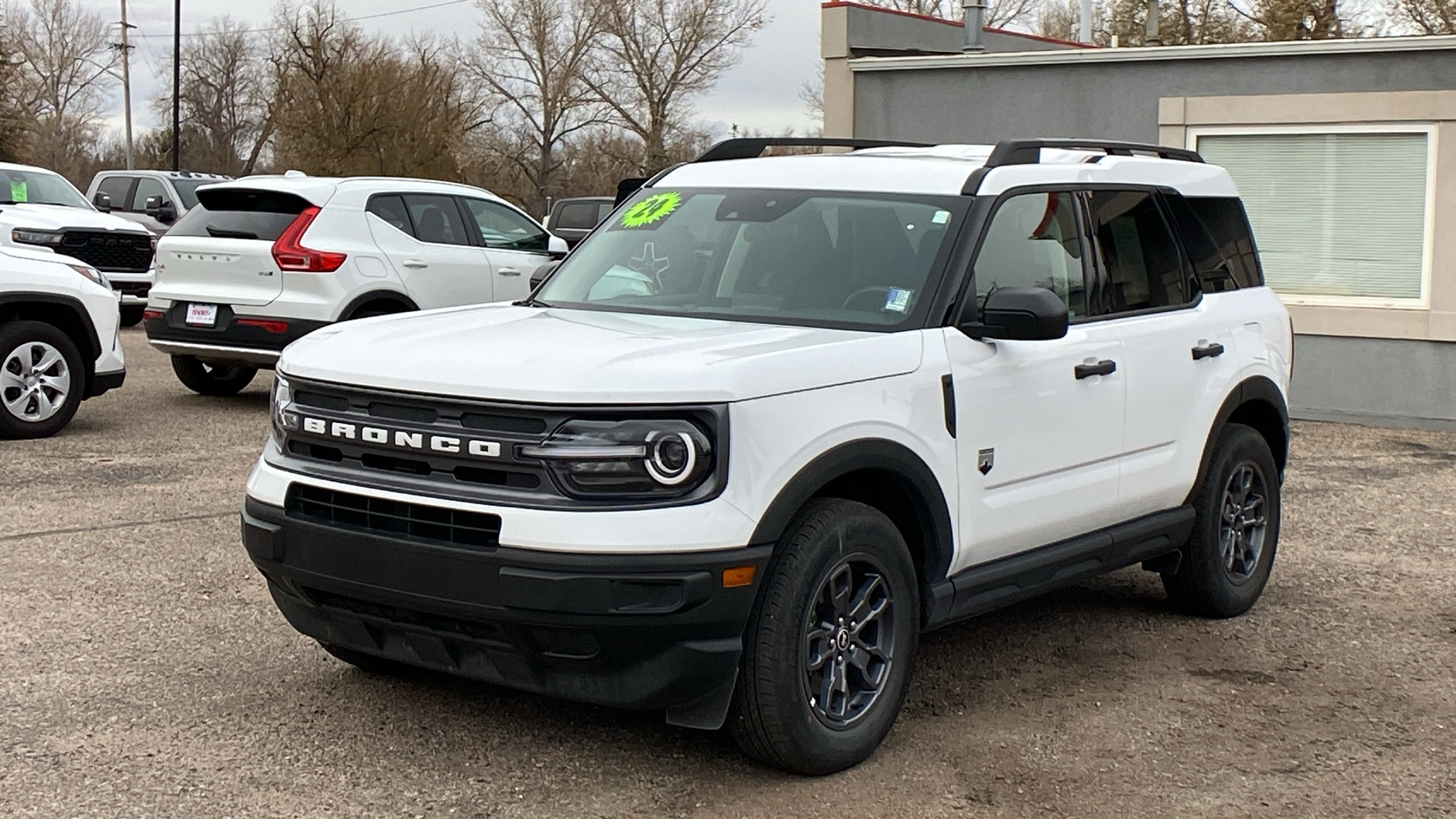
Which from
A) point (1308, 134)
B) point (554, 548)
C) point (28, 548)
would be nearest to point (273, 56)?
point (1308, 134)

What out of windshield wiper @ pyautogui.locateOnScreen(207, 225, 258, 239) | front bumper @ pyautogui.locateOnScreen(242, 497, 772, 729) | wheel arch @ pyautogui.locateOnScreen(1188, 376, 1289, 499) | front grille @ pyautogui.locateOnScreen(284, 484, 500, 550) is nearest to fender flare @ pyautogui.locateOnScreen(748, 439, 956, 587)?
front bumper @ pyautogui.locateOnScreen(242, 497, 772, 729)

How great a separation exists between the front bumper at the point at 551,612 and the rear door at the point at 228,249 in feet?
24.1

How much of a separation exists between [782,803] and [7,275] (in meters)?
7.82

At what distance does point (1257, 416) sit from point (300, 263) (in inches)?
278

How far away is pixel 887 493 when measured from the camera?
4.84 m

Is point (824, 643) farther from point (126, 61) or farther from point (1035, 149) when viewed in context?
point (126, 61)

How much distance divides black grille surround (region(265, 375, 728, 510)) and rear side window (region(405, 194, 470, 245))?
7.87 meters

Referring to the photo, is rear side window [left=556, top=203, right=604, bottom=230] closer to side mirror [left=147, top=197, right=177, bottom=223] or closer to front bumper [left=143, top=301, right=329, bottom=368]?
side mirror [left=147, top=197, right=177, bottom=223]

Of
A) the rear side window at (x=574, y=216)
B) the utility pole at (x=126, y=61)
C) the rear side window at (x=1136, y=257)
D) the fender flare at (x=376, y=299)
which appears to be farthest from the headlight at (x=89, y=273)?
the utility pole at (x=126, y=61)

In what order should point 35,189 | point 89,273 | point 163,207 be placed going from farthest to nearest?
point 163,207 < point 35,189 < point 89,273

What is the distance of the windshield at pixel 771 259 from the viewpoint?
5.16 metres

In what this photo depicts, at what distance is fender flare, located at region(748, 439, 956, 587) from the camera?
4.26 m

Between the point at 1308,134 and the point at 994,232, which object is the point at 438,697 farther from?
the point at 1308,134

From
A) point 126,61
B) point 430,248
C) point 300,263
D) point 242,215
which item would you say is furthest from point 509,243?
point 126,61
